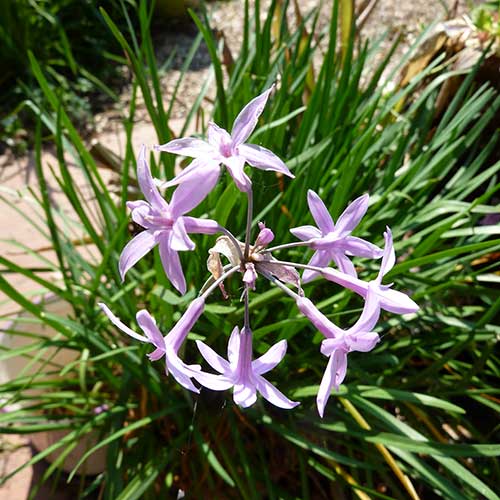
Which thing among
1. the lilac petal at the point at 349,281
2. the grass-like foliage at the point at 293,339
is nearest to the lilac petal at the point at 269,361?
the lilac petal at the point at 349,281

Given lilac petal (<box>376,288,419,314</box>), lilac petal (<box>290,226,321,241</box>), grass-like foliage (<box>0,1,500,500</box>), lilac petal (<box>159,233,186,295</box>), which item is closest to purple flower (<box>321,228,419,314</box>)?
lilac petal (<box>376,288,419,314</box>)

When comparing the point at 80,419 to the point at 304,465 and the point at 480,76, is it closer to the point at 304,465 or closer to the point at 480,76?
the point at 304,465

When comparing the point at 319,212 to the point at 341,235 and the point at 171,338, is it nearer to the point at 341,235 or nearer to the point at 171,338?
the point at 341,235

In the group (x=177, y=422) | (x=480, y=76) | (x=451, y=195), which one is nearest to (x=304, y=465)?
(x=177, y=422)

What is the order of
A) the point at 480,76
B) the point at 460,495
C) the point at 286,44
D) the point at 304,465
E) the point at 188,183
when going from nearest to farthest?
the point at 188,183 < the point at 460,495 < the point at 304,465 < the point at 286,44 < the point at 480,76

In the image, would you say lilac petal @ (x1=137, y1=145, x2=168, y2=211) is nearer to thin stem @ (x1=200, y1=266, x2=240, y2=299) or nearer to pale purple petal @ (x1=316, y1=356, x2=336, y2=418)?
thin stem @ (x1=200, y1=266, x2=240, y2=299)
